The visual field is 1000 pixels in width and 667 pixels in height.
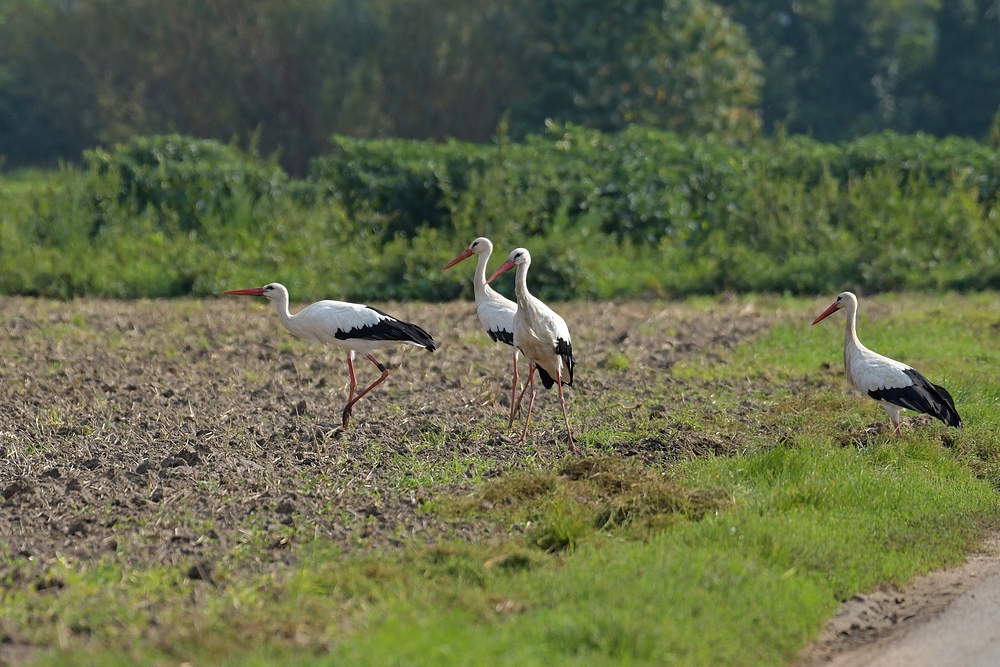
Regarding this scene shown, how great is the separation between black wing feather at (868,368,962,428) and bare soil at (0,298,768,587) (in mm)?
1182

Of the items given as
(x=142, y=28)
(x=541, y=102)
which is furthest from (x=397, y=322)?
(x=142, y=28)

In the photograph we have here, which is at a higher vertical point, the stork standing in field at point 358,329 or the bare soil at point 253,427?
the stork standing in field at point 358,329

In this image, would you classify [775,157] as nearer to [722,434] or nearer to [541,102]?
[722,434]

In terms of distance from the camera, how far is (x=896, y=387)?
8.14 metres

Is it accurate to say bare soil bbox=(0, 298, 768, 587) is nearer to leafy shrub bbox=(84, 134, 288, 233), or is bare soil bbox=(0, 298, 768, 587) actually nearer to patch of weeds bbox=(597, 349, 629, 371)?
patch of weeds bbox=(597, 349, 629, 371)

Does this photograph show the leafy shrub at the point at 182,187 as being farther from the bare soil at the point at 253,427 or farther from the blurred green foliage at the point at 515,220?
the bare soil at the point at 253,427

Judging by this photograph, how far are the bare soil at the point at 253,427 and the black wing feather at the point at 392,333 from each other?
0.57 meters

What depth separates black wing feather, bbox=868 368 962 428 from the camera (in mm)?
7910

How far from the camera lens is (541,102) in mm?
35688

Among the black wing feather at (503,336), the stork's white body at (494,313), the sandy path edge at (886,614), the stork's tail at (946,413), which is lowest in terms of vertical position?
the black wing feather at (503,336)

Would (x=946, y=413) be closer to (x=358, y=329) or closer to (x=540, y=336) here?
(x=540, y=336)

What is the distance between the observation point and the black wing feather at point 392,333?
8719 millimetres

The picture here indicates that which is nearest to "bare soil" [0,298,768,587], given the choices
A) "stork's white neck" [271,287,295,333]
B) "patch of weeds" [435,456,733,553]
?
"patch of weeds" [435,456,733,553]

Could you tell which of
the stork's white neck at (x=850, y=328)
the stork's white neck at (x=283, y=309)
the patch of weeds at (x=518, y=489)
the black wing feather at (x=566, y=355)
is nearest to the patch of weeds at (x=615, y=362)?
the black wing feather at (x=566, y=355)
